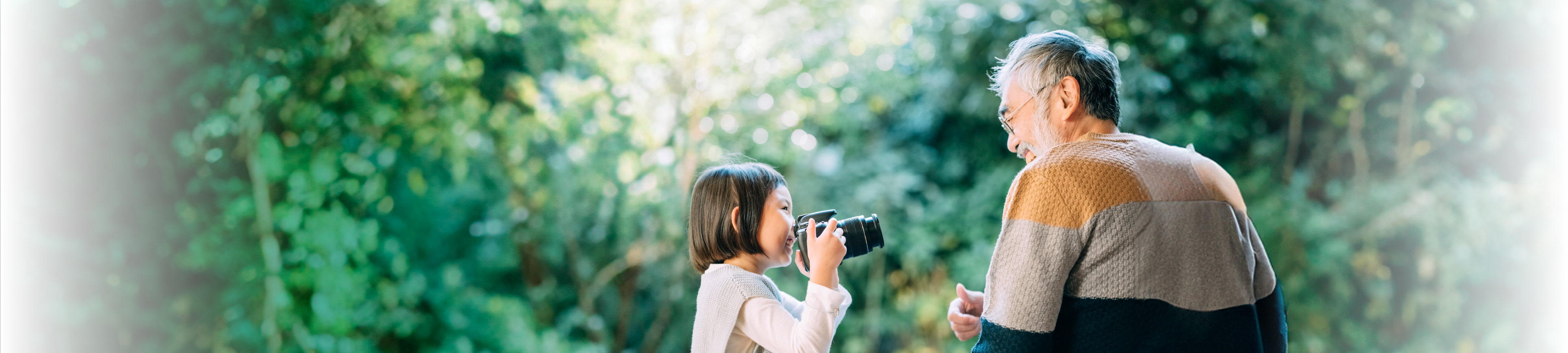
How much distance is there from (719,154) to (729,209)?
1.65 m

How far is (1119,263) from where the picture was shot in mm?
889

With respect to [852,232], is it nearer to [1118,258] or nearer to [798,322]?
[798,322]

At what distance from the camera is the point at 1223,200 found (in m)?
0.93

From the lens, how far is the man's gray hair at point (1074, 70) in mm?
969

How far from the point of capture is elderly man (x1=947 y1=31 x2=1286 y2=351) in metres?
0.88

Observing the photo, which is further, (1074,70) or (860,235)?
(860,235)

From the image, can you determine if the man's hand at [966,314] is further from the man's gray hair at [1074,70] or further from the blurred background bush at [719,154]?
Answer: the blurred background bush at [719,154]

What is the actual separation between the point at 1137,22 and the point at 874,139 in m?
0.90

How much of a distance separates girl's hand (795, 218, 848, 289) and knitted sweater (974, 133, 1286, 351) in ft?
0.75

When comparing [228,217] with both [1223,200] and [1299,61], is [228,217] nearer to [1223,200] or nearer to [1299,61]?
[1223,200]

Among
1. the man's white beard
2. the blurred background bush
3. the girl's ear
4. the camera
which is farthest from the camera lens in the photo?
the blurred background bush

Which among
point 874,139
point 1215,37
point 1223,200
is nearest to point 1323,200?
point 1215,37

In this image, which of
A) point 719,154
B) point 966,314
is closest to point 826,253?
point 966,314

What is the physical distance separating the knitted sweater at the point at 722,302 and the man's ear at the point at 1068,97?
428 millimetres
